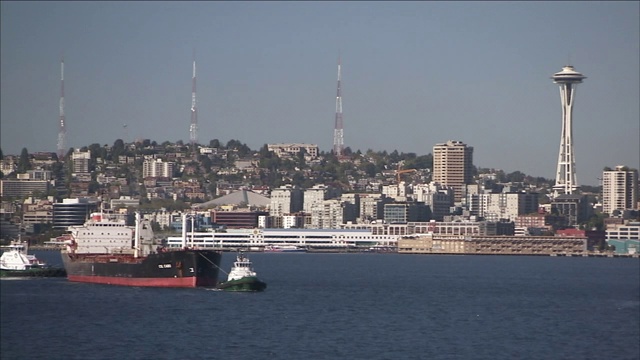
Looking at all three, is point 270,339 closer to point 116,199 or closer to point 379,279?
point 379,279

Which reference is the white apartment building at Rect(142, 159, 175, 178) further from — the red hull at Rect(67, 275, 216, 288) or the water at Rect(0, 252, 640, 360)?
the red hull at Rect(67, 275, 216, 288)

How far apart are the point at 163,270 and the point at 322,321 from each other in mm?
15932

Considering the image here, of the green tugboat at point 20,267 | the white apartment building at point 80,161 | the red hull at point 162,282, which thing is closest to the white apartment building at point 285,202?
the white apartment building at point 80,161

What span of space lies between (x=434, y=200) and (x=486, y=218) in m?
7.26

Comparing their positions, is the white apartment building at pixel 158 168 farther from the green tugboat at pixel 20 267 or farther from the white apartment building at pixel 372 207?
the green tugboat at pixel 20 267

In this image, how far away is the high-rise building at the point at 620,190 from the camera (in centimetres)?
15850

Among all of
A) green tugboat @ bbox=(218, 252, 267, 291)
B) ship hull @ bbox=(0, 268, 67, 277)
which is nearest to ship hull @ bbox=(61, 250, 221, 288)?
green tugboat @ bbox=(218, 252, 267, 291)

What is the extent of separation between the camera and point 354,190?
188500mm

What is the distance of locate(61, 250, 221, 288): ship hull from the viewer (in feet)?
185

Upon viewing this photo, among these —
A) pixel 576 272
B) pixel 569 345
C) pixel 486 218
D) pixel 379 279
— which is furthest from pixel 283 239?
pixel 569 345

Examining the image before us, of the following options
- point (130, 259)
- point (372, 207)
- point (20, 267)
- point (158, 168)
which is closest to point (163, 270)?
point (130, 259)

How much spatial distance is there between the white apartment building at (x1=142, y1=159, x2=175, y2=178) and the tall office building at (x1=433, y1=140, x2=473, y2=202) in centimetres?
3308

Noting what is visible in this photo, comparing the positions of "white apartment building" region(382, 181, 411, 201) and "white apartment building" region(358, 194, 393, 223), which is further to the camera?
"white apartment building" region(382, 181, 411, 201)

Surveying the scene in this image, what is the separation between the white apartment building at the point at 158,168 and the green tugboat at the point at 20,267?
116 meters
